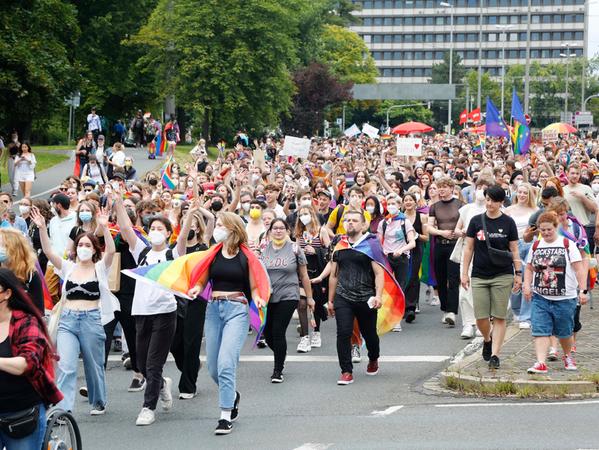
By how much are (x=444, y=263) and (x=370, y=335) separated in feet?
12.4

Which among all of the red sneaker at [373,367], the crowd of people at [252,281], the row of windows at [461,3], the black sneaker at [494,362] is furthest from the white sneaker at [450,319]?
the row of windows at [461,3]

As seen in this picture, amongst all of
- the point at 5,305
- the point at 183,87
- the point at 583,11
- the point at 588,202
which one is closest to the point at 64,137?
the point at 183,87

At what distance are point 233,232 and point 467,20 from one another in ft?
576

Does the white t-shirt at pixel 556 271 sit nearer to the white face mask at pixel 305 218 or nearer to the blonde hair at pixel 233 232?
the blonde hair at pixel 233 232

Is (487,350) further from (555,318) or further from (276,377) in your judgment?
(276,377)

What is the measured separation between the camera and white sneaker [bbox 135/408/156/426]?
9562mm

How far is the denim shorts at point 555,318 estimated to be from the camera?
36.8ft

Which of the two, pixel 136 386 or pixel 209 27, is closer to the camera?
pixel 136 386

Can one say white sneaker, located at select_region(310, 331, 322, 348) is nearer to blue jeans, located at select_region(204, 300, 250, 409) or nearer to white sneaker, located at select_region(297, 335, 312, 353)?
white sneaker, located at select_region(297, 335, 312, 353)

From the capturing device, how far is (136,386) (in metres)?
11.1

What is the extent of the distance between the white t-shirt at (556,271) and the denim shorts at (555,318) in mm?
59

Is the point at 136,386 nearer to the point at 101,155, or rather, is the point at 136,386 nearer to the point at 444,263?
the point at 444,263

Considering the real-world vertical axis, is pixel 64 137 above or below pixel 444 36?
below

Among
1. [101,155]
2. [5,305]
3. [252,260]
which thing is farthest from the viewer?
[101,155]
